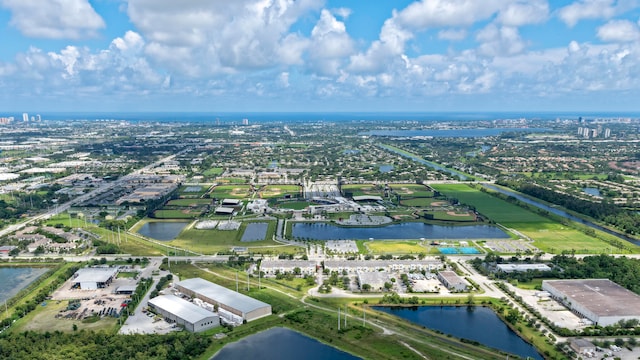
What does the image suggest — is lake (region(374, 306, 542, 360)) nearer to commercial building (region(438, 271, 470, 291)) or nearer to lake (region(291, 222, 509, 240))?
commercial building (region(438, 271, 470, 291))

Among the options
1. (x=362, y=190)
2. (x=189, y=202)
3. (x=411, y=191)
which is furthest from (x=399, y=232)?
(x=189, y=202)

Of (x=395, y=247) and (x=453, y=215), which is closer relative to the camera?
(x=395, y=247)

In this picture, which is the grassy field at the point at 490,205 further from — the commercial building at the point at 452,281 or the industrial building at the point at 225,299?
the industrial building at the point at 225,299

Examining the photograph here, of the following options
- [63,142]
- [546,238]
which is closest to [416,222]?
[546,238]

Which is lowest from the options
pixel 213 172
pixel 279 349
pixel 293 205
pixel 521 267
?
pixel 279 349

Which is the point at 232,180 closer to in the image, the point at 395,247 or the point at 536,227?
the point at 395,247

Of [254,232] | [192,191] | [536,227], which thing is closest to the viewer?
[254,232]

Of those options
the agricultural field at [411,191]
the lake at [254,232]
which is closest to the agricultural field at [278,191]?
the lake at [254,232]
